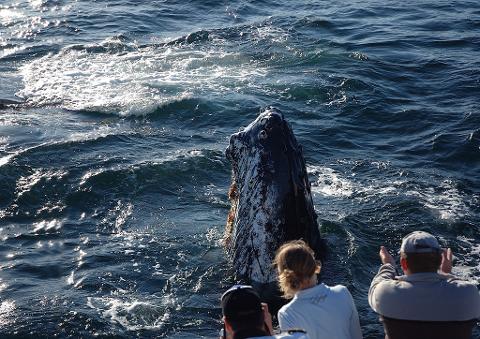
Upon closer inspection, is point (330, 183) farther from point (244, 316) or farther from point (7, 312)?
point (244, 316)

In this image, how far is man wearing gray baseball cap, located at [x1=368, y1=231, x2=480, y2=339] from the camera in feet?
20.9

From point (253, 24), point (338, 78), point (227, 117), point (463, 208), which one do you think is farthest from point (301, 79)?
point (463, 208)

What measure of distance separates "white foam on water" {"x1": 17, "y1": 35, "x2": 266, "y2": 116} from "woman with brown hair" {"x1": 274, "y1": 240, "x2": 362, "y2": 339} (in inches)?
449

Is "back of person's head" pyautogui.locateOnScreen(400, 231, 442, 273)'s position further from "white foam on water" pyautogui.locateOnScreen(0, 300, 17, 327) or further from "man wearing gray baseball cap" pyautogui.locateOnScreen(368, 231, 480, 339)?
"white foam on water" pyautogui.locateOnScreen(0, 300, 17, 327)

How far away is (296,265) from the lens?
639 centimetres

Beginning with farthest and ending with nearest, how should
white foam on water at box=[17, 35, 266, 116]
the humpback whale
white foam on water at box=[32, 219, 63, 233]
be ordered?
1. white foam on water at box=[17, 35, 266, 116]
2. white foam on water at box=[32, 219, 63, 233]
3. the humpback whale

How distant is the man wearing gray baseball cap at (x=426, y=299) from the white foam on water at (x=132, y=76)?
11504 millimetres

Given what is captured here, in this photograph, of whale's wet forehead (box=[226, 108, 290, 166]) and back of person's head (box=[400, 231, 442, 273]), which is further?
whale's wet forehead (box=[226, 108, 290, 166])

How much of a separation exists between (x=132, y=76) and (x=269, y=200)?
10.9m

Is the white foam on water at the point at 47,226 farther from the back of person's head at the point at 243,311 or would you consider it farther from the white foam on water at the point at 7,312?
the back of person's head at the point at 243,311

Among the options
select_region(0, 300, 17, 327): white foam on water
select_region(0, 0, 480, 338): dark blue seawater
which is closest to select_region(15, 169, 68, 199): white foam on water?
select_region(0, 0, 480, 338): dark blue seawater

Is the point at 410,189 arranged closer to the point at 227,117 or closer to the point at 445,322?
the point at 227,117

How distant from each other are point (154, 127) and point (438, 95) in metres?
6.26

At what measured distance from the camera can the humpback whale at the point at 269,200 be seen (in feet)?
32.4
